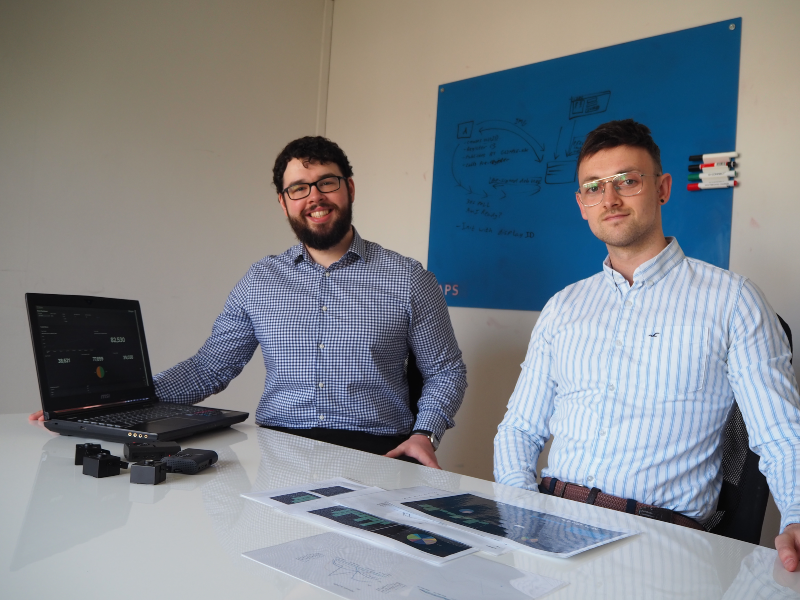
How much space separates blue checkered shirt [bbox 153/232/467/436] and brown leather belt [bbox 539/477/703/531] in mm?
485

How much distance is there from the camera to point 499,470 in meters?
1.51

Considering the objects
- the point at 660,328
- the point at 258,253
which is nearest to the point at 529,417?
the point at 660,328

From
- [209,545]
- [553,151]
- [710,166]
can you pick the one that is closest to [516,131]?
[553,151]

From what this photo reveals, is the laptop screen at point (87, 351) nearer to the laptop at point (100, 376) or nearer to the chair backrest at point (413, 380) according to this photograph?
the laptop at point (100, 376)

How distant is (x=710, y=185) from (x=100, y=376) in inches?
77.8

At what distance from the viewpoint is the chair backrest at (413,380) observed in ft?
6.82

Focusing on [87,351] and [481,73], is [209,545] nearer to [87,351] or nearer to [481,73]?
[87,351]

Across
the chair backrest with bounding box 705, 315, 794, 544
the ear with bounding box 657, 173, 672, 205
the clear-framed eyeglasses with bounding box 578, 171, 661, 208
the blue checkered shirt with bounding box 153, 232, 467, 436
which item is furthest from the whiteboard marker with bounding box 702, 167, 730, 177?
the blue checkered shirt with bounding box 153, 232, 467, 436

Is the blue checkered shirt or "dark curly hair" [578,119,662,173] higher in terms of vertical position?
"dark curly hair" [578,119,662,173]

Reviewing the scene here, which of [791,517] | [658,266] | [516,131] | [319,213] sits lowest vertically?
[791,517]

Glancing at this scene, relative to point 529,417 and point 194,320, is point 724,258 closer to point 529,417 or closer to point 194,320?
→ point 529,417

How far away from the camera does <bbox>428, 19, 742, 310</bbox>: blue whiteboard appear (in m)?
2.15

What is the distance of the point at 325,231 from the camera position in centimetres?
205

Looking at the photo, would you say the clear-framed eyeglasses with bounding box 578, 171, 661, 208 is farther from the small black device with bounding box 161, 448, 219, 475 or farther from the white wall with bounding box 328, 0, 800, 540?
the small black device with bounding box 161, 448, 219, 475
